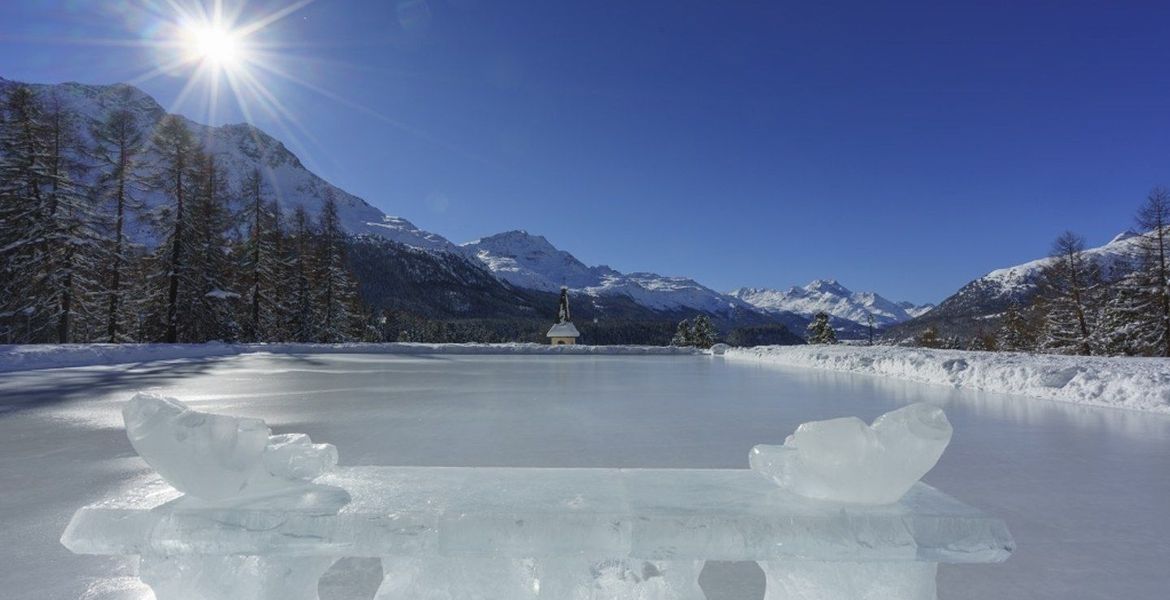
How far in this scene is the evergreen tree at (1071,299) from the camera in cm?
3084

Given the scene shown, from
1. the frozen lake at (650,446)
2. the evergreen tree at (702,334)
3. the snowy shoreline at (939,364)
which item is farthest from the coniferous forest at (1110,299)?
the evergreen tree at (702,334)

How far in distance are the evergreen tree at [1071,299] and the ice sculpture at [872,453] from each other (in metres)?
38.7

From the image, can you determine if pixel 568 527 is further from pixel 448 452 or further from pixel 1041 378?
pixel 1041 378

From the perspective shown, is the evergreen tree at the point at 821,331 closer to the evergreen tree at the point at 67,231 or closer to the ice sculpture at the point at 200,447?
the evergreen tree at the point at 67,231

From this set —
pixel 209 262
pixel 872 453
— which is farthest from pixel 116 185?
pixel 872 453

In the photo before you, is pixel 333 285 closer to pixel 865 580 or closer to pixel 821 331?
pixel 865 580

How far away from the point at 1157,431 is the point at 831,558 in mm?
7412

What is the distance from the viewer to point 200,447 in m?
1.82

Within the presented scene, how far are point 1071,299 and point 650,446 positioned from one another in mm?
37818

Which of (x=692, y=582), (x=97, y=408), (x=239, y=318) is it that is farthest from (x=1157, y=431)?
(x=239, y=318)

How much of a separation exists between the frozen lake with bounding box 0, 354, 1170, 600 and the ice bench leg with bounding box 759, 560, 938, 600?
0.67 meters

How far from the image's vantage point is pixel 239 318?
32.5 m

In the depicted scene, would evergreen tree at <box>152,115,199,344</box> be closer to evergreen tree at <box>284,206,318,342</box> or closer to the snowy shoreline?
the snowy shoreline

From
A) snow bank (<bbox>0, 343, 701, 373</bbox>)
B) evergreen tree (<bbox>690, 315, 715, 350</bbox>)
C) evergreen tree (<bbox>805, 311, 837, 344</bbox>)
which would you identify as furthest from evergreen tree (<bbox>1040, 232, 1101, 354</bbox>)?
evergreen tree (<bbox>690, 315, 715, 350</bbox>)
